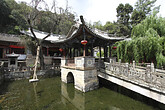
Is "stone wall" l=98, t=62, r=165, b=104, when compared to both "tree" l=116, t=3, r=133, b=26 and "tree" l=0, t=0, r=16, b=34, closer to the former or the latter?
"tree" l=0, t=0, r=16, b=34

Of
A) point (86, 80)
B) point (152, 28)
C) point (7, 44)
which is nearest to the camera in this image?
point (86, 80)

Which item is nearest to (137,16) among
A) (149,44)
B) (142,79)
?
(149,44)

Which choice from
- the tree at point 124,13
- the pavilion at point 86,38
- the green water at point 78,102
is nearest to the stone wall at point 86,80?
the green water at point 78,102

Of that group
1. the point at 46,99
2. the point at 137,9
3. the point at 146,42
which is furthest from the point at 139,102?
the point at 137,9

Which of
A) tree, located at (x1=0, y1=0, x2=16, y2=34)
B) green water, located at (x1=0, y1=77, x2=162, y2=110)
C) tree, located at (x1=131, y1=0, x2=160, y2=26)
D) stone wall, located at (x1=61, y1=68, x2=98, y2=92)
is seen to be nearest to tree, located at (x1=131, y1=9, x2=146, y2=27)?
tree, located at (x1=131, y1=0, x2=160, y2=26)

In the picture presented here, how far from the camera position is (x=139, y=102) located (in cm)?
529

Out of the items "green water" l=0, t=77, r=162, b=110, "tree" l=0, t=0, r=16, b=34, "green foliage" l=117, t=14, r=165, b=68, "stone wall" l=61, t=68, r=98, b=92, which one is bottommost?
"green water" l=0, t=77, r=162, b=110

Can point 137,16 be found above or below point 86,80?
above

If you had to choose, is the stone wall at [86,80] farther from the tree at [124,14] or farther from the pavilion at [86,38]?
the tree at [124,14]

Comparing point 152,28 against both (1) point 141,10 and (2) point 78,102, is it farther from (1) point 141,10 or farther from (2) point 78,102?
(1) point 141,10

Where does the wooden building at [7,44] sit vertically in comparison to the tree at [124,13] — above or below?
below

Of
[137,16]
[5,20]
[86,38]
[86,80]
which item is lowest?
[86,80]

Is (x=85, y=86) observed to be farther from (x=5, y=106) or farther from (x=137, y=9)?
(x=137, y=9)

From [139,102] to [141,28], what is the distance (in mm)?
7227
